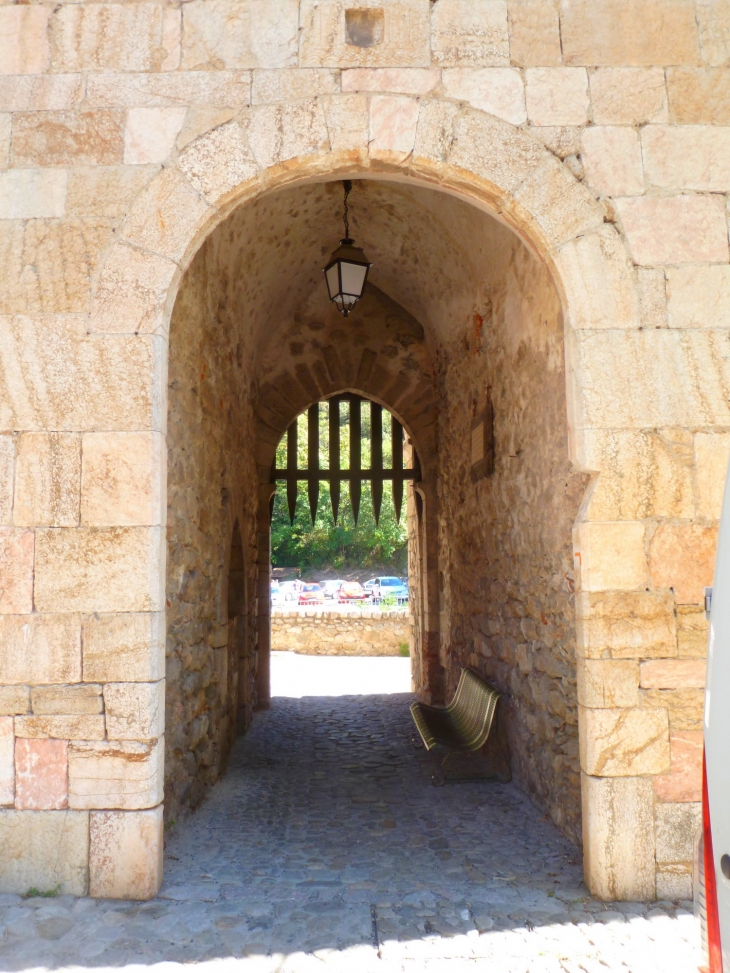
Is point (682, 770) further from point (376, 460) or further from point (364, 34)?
point (376, 460)

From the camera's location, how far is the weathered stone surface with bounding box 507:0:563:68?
273 cm

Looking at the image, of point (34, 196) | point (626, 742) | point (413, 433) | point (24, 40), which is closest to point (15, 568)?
point (34, 196)

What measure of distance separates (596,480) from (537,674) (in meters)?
1.33

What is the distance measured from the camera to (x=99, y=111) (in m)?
2.68

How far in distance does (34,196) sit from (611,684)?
279cm

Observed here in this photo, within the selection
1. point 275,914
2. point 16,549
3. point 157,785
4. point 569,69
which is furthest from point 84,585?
point 569,69

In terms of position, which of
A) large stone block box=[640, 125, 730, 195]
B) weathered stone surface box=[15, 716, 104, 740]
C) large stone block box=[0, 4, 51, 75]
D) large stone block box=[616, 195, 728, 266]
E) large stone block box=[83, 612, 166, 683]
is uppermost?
large stone block box=[0, 4, 51, 75]

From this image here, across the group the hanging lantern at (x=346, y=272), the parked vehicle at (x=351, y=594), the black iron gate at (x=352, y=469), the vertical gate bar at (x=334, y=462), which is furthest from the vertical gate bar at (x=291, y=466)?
the parked vehicle at (x=351, y=594)

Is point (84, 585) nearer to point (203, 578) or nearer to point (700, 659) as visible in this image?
point (203, 578)

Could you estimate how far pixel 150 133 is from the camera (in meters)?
2.66

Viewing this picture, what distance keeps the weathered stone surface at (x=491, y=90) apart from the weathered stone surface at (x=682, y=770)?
236cm

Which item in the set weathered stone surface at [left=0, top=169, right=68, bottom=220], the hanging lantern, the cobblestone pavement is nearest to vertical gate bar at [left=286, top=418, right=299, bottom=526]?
the hanging lantern

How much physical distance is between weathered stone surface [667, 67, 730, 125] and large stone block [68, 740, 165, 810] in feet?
10.1

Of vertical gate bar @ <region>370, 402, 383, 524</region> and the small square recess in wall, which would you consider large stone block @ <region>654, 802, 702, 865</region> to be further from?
vertical gate bar @ <region>370, 402, 383, 524</region>
